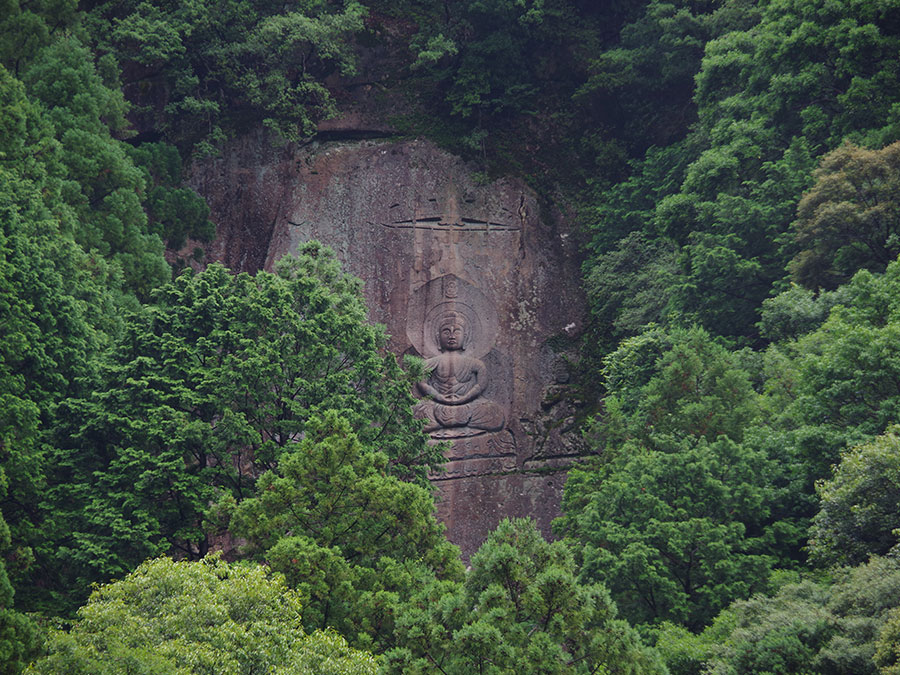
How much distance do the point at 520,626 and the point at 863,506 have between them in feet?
17.4

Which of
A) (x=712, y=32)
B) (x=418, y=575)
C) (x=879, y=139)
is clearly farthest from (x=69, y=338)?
(x=712, y=32)

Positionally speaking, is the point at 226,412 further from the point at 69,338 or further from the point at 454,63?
the point at 454,63

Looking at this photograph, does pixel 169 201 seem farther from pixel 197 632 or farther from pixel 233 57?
pixel 197 632

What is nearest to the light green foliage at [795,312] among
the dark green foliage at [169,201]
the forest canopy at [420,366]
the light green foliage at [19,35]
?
the forest canopy at [420,366]

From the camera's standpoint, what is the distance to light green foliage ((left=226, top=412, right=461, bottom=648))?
15.2 meters

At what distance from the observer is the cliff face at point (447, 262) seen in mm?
27891

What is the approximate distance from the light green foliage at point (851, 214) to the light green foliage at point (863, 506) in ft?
20.9

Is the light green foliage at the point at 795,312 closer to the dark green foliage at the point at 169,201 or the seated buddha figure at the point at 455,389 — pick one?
the seated buddha figure at the point at 455,389

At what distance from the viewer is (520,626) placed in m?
13.4

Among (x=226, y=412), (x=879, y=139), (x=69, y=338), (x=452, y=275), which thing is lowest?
(x=226, y=412)

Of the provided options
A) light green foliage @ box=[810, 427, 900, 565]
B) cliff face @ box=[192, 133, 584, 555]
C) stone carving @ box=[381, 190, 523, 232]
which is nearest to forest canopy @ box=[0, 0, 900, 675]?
light green foliage @ box=[810, 427, 900, 565]

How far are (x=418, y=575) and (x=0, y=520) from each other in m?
5.88

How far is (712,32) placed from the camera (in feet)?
92.5

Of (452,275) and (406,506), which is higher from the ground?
(452,275)
